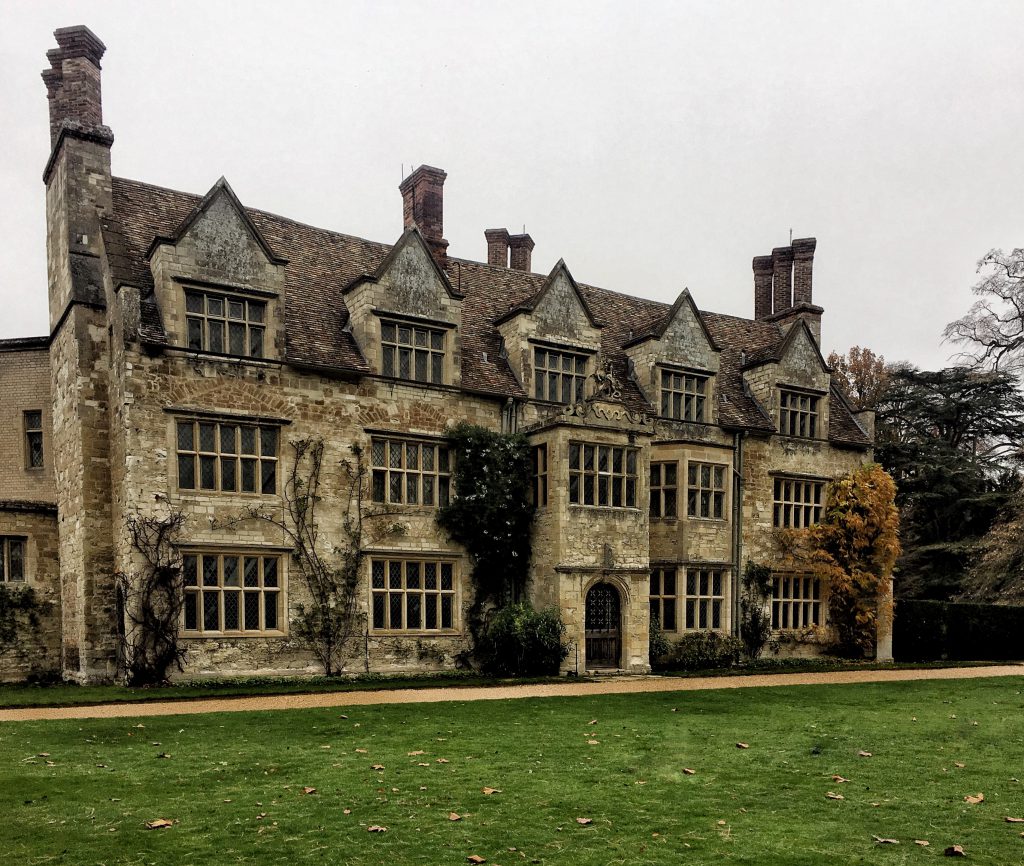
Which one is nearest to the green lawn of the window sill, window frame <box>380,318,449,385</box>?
the window sill

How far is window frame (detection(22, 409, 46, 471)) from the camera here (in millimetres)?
21422

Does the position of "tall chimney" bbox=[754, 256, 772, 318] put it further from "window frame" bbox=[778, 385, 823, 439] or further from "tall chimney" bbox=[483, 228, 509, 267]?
"tall chimney" bbox=[483, 228, 509, 267]

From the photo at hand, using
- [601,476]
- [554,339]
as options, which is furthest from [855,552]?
[554,339]

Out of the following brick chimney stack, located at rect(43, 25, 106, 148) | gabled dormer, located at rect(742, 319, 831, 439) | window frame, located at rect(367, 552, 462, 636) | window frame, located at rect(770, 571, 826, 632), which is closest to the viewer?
brick chimney stack, located at rect(43, 25, 106, 148)

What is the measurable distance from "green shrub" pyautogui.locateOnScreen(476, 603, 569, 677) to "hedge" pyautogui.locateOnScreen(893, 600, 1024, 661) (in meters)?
16.2

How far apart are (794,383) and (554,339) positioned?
8836 millimetres

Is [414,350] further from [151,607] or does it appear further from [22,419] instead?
[22,419]

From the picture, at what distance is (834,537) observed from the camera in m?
26.9

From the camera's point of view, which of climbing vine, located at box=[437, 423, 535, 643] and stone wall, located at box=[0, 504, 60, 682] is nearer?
stone wall, located at box=[0, 504, 60, 682]

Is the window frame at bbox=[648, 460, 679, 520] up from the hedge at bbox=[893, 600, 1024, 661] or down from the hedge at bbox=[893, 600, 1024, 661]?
up

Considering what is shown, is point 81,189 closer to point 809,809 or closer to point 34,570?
point 34,570

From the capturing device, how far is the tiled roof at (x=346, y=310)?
65.7 feet

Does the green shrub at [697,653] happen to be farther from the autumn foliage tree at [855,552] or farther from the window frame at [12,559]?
the window frame at [12,559]

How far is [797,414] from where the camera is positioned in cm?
2778
